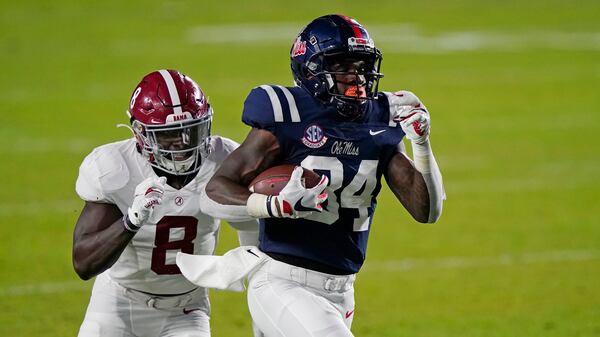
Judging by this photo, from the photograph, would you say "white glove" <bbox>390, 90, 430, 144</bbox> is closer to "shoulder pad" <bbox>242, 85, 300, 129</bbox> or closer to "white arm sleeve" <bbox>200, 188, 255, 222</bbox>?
"shoulder pad" <bbox>242, 85, 300, 129</bbox>

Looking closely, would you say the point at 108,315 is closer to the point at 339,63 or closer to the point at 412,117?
the point at 339,63

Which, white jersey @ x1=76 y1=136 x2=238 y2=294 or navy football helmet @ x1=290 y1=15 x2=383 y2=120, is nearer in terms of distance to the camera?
navy football helmet @ x1=290 y1=15 x2=383 y2=120

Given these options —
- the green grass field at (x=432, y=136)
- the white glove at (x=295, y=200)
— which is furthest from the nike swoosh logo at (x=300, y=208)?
the green grass field at (x=432, y=136)

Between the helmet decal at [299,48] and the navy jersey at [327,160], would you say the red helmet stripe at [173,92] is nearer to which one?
the navy jersey at [327,160]

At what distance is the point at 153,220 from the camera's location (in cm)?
459

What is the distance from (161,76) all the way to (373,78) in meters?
0.89

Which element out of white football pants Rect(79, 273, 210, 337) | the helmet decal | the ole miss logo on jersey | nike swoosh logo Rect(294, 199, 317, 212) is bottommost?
white football pants Rect(79, 273, 210, 337)

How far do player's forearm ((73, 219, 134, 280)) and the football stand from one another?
549 mm

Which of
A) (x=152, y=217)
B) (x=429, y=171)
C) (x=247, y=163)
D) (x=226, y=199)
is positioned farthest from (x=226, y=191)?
(x=429, y=171)

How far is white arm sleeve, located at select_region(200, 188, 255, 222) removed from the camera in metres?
4.13

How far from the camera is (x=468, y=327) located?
6648 millimetres

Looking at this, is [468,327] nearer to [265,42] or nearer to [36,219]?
[36,219]

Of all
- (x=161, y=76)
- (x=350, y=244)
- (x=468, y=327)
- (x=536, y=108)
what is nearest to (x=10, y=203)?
(x=468, y=327)

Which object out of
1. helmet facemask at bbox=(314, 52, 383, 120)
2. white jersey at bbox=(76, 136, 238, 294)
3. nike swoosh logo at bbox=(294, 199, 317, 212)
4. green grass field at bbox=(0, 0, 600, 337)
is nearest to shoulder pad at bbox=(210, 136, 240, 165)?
white jersey at bbox=(76, 136, 238, 294)
